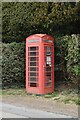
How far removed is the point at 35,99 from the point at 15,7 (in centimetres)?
478

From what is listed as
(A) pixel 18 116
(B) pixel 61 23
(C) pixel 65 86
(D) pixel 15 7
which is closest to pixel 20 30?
(D) pixel 15 7

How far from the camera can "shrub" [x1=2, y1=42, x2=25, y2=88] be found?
476 inches

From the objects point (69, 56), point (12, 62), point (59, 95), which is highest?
point (69, 56)

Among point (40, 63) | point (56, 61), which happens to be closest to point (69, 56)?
point (40, 63)

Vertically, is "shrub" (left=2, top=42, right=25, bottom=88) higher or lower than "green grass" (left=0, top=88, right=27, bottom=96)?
higher

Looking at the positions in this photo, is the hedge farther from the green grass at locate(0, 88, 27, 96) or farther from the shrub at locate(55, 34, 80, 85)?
the green grass at locate(0, 88, 27, 96)

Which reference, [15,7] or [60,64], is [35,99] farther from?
[15,7]

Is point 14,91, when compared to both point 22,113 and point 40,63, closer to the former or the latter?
point 40,63

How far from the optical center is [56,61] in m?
11.8

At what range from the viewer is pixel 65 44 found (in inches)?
433

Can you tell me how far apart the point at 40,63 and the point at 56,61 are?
1268mm

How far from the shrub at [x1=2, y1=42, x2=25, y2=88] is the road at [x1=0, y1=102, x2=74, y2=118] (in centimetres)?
316

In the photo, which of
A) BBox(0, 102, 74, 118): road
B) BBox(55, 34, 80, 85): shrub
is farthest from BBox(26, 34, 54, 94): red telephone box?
BBox(0, 102, 74, 118): road

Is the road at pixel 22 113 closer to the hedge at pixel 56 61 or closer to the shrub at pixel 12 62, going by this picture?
the hedge at pixel 56 61
